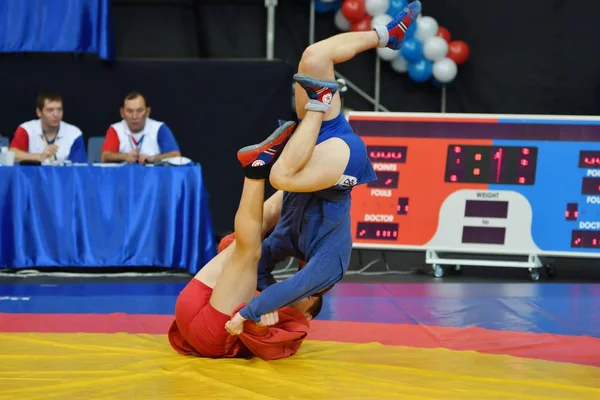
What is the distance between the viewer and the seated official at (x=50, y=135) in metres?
6.71

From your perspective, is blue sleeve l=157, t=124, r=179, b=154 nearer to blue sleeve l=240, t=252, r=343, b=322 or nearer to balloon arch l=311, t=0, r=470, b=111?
balloon arch l=311, t=0, r=470, b=111

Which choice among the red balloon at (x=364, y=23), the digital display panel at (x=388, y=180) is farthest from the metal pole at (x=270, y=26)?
the digital display panel at (x=388, y=180)

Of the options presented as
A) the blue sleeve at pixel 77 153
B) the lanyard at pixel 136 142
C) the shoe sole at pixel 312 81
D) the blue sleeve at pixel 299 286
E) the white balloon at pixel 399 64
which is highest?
the white balloon at pixel 399 64

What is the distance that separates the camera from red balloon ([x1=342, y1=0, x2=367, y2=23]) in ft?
26.1

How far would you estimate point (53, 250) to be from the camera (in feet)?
20.9

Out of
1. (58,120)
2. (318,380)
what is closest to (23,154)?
(58,120)

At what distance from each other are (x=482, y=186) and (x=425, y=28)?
1854 millimetres

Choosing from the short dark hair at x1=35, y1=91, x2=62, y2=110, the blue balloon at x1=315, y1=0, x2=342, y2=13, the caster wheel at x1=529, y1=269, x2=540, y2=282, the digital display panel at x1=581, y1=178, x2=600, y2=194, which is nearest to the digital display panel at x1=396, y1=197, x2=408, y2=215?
the caster wheel at x1=529, y1=269, x2=540, y2=282

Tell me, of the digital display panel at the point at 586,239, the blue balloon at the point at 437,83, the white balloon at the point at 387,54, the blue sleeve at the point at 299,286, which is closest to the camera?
the blue sleeve at the point at 299,286

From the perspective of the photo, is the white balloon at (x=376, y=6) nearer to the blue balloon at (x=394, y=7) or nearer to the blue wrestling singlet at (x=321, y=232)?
the blue balloon at (x=394, y=7)

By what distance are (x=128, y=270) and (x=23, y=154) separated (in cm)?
104

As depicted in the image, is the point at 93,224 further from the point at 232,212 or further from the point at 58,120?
the point at 232,212

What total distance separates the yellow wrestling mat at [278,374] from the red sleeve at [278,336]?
0.05 metres

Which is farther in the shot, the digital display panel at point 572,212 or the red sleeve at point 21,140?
the red sleeve at point 21,140
